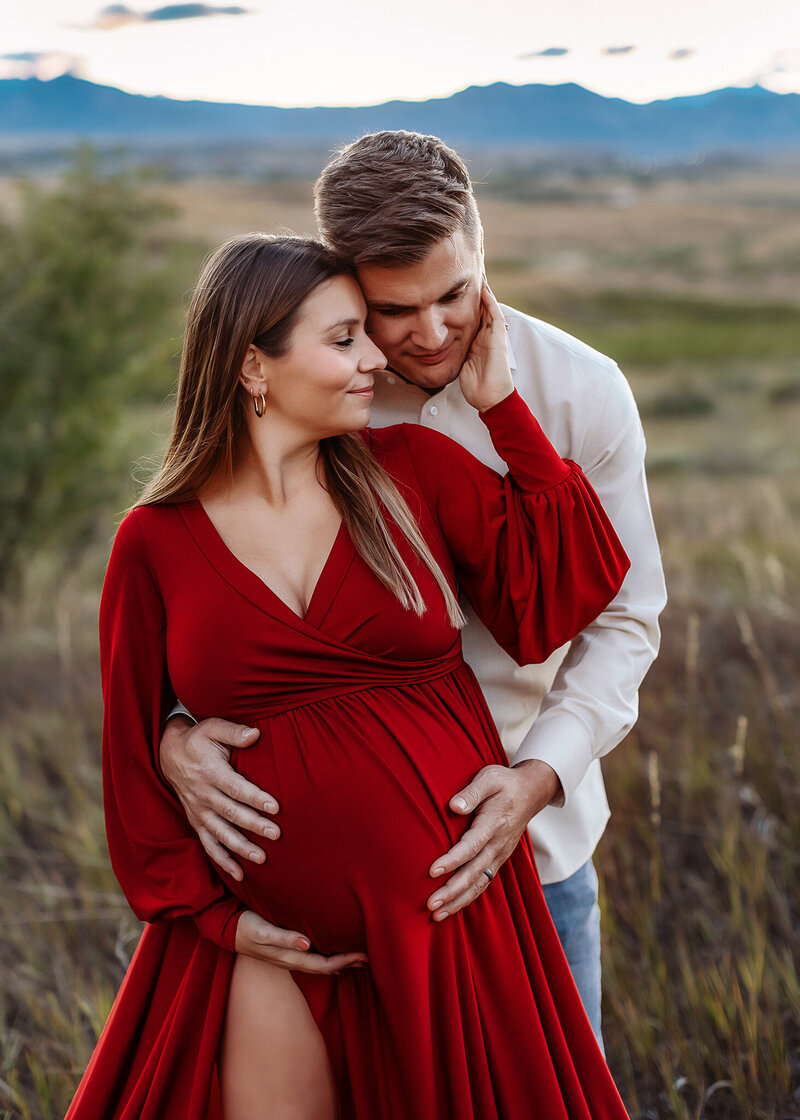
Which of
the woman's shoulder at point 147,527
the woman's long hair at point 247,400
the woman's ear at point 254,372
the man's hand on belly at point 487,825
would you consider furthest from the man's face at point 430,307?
the man's hand on belly at point 487,825

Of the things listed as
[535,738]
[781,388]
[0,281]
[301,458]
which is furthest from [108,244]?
[781,388]

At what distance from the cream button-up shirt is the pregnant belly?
1.22ft

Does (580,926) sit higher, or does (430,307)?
(430,307)

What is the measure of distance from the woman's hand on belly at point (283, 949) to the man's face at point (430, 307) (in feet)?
3.87

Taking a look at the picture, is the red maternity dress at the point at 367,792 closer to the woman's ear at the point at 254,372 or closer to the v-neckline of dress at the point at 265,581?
the v-neckline of dress at the point at 265,581

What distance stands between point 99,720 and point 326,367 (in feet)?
12.0

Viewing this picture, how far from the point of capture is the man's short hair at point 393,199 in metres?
2.03

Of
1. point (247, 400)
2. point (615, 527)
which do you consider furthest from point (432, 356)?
point (615, 527)

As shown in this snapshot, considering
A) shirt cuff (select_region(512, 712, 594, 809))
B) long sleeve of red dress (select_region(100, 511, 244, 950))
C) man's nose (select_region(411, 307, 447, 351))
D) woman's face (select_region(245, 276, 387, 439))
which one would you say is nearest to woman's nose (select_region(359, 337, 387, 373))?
woman's face (select_region(245, 276, 387, 439))

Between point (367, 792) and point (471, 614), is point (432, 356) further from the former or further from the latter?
point (367, 792)

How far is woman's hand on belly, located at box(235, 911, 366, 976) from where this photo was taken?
5.87 feet

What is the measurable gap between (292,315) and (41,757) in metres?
3.53

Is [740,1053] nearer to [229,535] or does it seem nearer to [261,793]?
[261,793]

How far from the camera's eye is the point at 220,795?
6.16 feet
